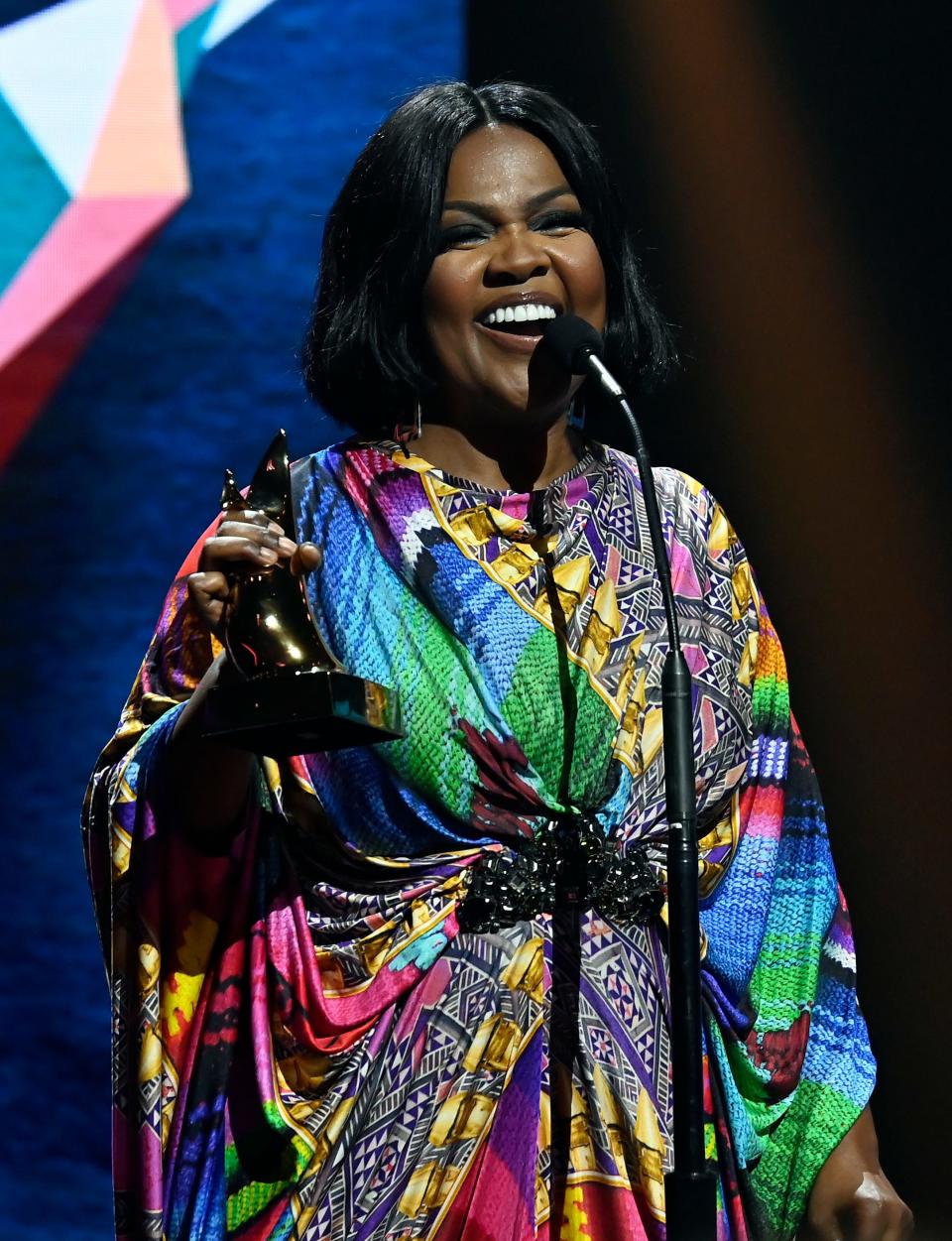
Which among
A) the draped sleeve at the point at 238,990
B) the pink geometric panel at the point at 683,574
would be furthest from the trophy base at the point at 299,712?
the pink geometric panel at the point at 683,574

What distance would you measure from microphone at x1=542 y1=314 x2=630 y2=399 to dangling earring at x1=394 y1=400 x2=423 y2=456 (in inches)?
10.1

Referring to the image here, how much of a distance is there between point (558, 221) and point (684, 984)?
0.88m

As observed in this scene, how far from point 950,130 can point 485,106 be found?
778mm

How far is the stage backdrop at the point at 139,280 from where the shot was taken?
2945mm

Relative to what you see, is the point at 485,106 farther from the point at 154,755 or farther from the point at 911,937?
the point at 911,937

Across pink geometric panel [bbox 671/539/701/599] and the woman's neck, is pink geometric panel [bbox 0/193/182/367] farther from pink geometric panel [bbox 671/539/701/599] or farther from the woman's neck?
pink geometric panel [bbox 671/539/701/599]

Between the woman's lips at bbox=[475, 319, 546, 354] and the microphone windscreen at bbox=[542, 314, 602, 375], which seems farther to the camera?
the woman's lips at bbox=[475, 319, 546, 354]

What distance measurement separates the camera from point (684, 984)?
1545mm

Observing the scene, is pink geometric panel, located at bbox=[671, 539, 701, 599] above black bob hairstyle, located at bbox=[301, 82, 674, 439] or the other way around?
the other way around

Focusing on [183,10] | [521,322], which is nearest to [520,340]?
[521,322]

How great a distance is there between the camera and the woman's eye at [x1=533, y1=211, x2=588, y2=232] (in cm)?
208

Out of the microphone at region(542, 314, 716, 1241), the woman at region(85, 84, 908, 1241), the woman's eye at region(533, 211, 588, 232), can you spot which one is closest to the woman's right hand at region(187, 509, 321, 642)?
the woman at region(85, 84, 908, 1241)

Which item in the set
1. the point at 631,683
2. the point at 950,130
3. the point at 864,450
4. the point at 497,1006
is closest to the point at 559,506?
the point at 631,683

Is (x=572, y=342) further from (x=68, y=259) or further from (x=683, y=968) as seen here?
(x=68, y=259)
